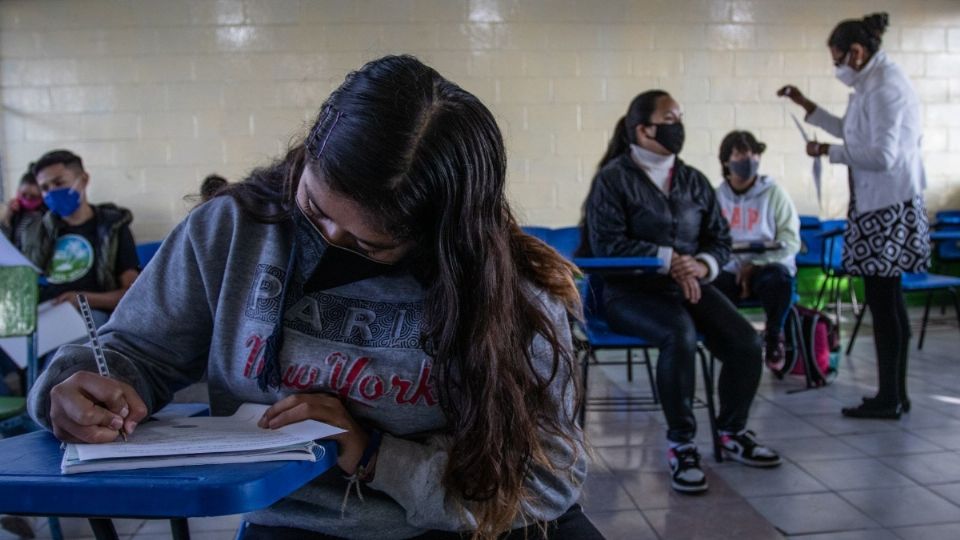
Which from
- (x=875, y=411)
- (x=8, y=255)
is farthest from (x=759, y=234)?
(x=8, y=255)

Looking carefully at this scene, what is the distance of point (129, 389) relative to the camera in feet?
2.88

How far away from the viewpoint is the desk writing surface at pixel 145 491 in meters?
0.65

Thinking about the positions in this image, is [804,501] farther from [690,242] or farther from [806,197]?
[806,197]

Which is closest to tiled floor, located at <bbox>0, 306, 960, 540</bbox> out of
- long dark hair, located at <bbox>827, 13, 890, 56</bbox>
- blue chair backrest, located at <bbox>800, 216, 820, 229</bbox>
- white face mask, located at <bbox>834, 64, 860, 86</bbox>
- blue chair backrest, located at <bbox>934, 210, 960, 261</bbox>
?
white face mask, located at <bbox>834, 64, 860, 86</bbox>

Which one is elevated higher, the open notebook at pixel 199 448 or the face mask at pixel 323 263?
the face mask at pixel 323 263

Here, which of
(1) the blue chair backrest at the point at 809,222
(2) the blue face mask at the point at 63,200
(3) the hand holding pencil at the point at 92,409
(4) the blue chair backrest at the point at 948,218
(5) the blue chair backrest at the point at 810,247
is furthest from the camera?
(4) the blue chair backrest at the point at 948,218

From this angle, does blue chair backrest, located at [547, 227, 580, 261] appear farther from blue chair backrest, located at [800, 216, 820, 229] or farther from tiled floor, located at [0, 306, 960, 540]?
blue chair backrest, located at [800, 216, 820, 229]

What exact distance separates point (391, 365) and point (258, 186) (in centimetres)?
32

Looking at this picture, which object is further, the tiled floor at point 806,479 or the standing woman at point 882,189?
the standing woman at point 882,189

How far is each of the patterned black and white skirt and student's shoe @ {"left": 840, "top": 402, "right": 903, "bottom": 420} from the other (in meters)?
0.54

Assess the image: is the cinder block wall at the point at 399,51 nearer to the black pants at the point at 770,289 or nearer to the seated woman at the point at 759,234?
the seated woman at the point at 759,234

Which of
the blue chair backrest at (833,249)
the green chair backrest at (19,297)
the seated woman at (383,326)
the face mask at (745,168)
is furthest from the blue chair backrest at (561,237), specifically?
the seated woman at (383,326)

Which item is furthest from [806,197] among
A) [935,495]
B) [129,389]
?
[129,389]

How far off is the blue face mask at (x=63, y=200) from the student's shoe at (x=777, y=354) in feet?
10.3
